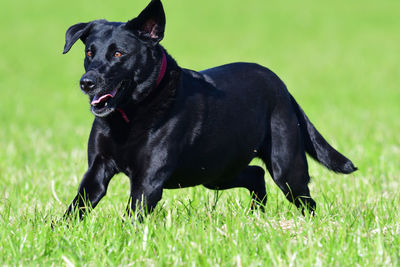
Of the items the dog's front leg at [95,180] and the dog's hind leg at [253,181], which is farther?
the dog's hind leg at [253,181]

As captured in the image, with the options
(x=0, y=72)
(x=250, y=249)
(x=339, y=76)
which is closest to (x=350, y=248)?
(x=250, y=249)

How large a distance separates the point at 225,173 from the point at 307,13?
30.9 metres

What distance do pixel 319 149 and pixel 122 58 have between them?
1.90 m

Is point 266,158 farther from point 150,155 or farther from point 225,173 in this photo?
point 150,155

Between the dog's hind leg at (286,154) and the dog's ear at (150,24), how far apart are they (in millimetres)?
1179

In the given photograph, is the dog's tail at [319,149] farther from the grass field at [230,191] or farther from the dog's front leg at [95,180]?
the dog's front leg at [95,180]

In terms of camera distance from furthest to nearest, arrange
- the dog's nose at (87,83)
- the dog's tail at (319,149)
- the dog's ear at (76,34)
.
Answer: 1. the dog's tail at (319,149)
2. the dog's ear at (76,34)
3. the dog's nose at (87,83)

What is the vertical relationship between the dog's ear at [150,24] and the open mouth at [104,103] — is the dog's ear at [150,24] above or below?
A: above

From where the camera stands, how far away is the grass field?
3383mm

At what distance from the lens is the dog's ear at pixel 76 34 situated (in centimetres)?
415

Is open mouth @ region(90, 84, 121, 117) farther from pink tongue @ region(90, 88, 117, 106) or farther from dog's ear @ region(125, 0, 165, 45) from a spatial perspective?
dog's ear @ region(125, 0, 165, 45)

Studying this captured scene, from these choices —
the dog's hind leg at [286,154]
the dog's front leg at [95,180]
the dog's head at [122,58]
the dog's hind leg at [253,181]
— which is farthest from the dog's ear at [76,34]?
the dog's hind leg at [253,181]

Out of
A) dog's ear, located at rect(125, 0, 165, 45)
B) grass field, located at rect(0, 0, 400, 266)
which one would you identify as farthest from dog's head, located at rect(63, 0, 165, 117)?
grass field, located at rect(0, 0, 400, 266)

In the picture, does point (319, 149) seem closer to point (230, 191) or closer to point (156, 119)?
point (230, 191)
